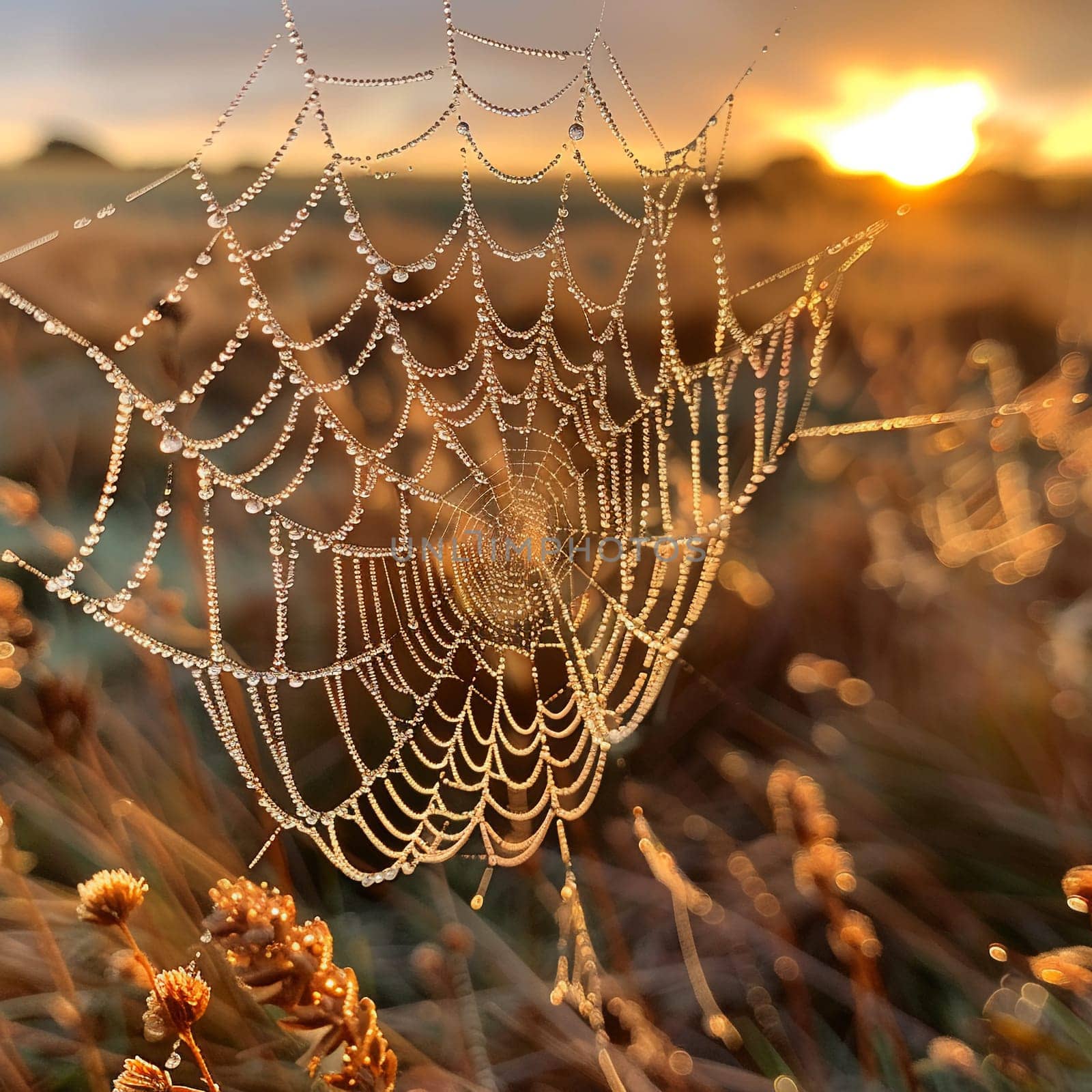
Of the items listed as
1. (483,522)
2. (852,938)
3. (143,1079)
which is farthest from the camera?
(483,522)

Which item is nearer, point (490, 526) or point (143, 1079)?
point (143, 1079)

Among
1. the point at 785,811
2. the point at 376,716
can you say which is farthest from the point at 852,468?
the point at 376,716

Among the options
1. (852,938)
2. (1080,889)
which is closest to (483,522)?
(852,938)

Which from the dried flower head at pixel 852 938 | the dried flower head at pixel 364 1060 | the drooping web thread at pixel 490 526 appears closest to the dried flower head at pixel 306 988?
the dried flower head at pixel 364 1060

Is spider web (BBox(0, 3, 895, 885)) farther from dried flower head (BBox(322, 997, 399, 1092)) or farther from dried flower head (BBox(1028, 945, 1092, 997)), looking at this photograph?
dried flower head (BBox(1028, 945, 1092, 997))

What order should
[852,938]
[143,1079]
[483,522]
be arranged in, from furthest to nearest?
[483,522] < [852,938] < [143,1079]

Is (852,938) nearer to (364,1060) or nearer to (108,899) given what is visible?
(364,1060)

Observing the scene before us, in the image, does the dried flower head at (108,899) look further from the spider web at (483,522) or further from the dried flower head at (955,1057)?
the dried flower head at (955,1057)
